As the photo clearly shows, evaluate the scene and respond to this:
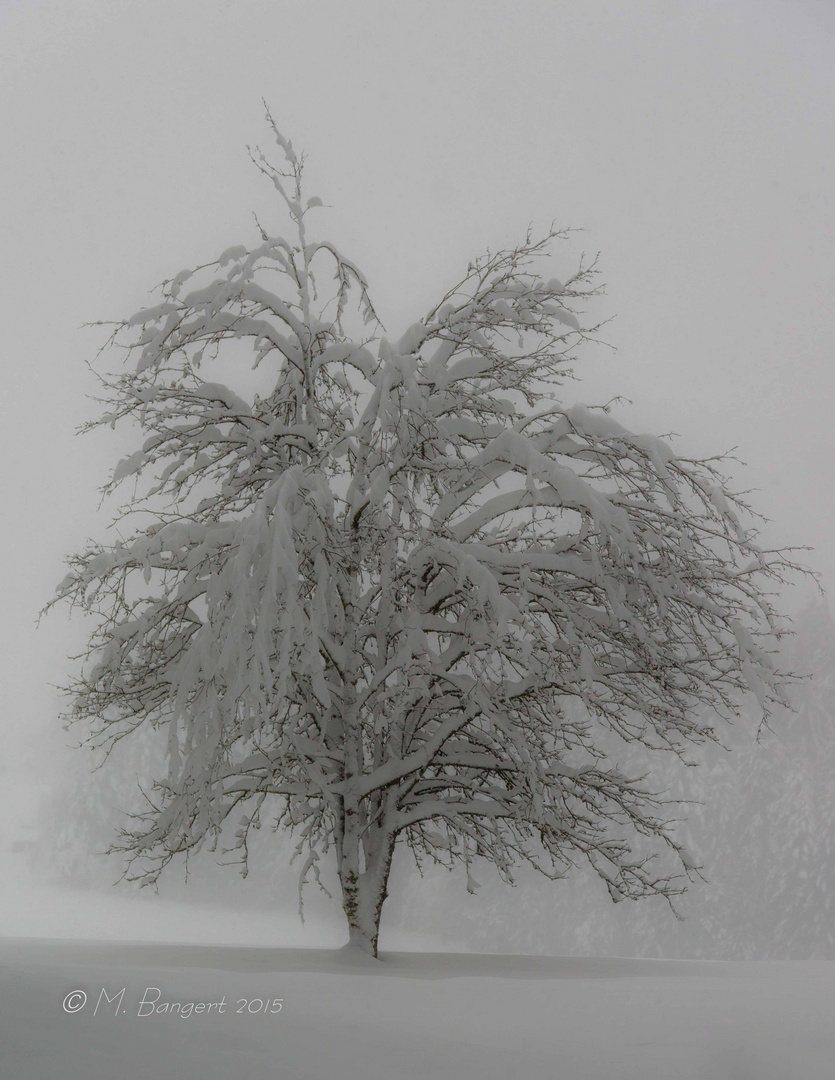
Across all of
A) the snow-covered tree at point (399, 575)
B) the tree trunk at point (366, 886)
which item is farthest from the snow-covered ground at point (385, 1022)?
the snow-covered tree at point (399, 575)

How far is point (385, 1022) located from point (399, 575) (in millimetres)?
3581

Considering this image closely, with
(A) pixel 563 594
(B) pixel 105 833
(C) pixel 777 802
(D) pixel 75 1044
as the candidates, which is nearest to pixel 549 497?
(A) pixel 563 594

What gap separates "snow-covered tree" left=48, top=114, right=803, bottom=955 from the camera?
23.1 feet

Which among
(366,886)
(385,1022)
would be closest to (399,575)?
(366,886)

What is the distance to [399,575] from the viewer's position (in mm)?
8086

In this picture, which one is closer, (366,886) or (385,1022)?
(385,1022)

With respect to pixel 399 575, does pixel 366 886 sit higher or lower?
lower

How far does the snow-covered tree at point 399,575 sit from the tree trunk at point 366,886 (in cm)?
2

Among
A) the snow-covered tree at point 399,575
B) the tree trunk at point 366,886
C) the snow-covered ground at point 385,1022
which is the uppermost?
the snow-covered tree at point 399,575

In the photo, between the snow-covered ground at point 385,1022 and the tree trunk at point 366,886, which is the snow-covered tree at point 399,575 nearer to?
the tree trunk at point 366,886

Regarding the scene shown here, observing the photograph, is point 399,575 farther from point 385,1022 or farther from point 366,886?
point 385,1022

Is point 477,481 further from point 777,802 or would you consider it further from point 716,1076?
point 777,802

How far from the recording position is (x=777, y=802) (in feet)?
84.1

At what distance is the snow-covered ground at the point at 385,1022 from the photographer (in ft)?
15.1
